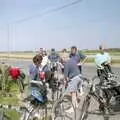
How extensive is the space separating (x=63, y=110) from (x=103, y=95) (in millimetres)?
1677

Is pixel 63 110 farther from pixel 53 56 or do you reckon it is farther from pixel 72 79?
pixel 53 56

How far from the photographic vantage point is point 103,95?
30.9ft

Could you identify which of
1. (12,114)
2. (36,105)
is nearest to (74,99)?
(36,105)

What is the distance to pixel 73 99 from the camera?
29.6ft

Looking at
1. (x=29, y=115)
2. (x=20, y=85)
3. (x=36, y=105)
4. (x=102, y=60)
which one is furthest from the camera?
(x=102, y=60)

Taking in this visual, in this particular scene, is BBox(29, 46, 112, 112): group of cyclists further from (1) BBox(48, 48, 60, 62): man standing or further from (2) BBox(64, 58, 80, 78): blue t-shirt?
(1) BBox(48, 48, 60, 62): man standing

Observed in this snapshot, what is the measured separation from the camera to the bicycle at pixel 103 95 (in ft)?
27.9

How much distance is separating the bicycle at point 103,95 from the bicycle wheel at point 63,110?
0.28m

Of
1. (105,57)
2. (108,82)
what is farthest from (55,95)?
(105,57)

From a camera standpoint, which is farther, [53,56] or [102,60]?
[53,56]

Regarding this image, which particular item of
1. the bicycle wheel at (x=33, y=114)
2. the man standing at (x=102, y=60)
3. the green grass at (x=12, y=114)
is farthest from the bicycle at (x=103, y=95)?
the man standing at (x=102, y=60)

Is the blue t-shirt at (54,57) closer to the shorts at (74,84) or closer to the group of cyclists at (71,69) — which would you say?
the group of cyclists at (71,69)

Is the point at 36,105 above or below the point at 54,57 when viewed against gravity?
below

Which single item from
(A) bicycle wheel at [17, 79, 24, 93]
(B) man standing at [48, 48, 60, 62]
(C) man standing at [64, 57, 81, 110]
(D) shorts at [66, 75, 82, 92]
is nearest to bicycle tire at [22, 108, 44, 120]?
(C) man standing at [64, 57, 81, 110]
